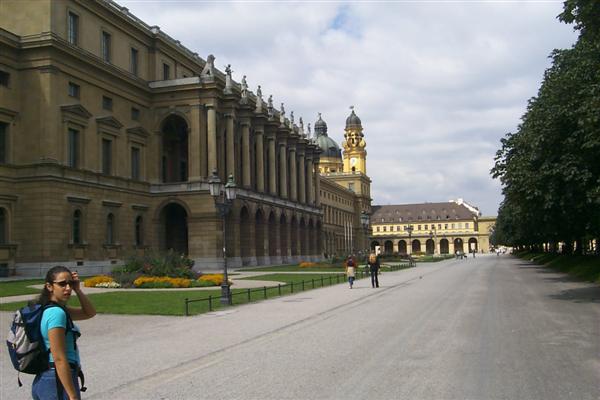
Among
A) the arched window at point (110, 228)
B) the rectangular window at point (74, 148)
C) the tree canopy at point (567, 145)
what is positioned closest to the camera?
the tree canopy at point (567, 145)

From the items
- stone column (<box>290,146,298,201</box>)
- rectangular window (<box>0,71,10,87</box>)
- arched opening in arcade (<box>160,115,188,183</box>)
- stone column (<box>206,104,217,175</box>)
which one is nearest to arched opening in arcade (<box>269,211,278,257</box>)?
stone column (<box>290,146,298,201</box>)

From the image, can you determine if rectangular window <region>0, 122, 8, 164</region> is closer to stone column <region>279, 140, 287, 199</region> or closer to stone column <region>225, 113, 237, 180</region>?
stone column <region>225, 113, 237, 180</region>

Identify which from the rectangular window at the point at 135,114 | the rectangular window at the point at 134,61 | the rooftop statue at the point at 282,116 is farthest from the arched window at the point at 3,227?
the rooftop statue at the point at 282,116

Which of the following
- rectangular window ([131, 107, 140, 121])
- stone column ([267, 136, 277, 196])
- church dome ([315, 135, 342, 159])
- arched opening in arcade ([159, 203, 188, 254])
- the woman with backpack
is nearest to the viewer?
the woman with backpack

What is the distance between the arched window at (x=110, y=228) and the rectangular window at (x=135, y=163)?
5.81 metres

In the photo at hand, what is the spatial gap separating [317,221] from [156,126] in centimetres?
3904

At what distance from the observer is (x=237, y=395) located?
9086 mm

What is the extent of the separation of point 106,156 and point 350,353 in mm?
46121

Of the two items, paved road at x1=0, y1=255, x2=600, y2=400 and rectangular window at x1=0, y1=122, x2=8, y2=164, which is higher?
rectangular window at x1=0, y1=122, x2=8, y2=164

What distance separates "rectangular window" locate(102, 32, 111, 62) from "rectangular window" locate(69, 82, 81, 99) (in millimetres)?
5652

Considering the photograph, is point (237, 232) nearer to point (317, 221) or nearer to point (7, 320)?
point (317, 221)

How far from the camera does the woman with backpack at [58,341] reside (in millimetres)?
5004

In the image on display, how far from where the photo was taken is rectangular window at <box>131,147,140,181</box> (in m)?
58.7

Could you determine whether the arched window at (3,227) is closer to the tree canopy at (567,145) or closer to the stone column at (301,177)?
the tree canopy at (567,145)
